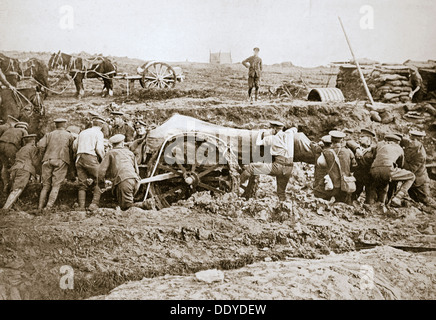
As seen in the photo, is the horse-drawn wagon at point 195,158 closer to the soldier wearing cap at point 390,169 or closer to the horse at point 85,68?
the soldier wearing cap at point 390,169

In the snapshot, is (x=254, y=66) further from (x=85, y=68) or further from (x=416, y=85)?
(x=85, y=68)

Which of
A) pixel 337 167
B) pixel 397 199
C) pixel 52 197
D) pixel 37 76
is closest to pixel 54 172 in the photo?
pixel 52 197

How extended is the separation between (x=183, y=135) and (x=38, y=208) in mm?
2475

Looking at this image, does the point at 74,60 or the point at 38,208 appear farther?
the point at 74,60

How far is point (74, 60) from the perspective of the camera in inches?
373

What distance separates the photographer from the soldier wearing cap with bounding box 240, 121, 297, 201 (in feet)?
21.1

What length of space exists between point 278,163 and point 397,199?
6.36 ft

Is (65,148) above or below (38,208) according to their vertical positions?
above

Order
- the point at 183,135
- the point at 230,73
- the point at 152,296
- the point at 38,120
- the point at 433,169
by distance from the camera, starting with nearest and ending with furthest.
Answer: the point at 152,296
the point at 183,135
the point at 433,169
the point at 38,120
the point at 230,73

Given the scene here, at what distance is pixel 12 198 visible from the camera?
21.0ft

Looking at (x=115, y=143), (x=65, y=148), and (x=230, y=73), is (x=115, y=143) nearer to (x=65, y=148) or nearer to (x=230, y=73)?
(x=65, y=148)

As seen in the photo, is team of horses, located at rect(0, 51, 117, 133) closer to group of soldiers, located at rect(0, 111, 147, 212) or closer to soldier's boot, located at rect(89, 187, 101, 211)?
group of soldiers, located at rect(0, 111, 147, 212)
